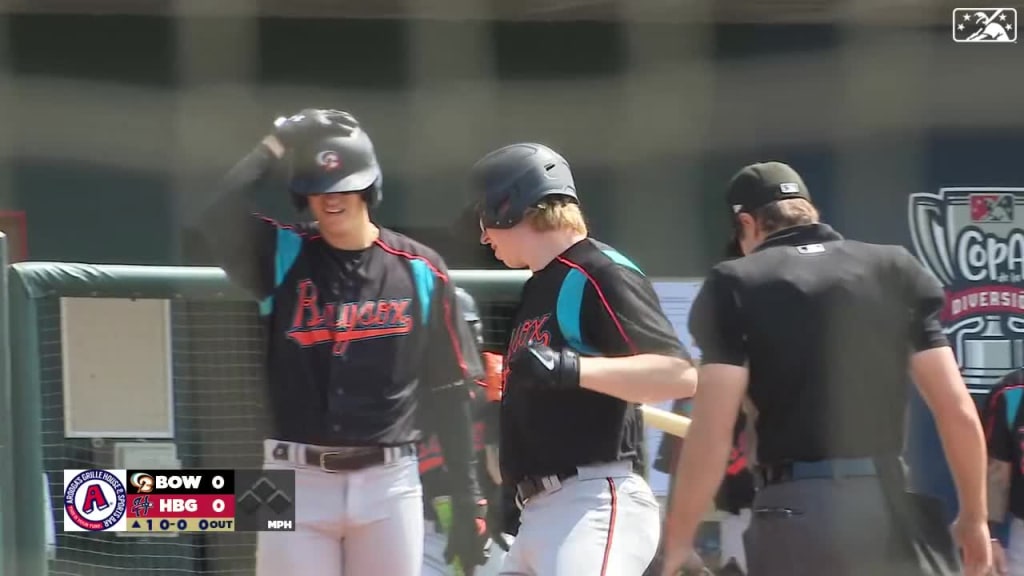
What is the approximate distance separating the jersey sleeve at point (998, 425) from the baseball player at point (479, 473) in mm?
957

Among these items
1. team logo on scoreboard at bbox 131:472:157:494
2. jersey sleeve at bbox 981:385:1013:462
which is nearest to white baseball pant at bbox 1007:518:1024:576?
jersey sleeve at bbox 981:385:1013:462

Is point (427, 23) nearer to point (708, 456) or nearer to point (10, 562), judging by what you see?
point (708, 456)

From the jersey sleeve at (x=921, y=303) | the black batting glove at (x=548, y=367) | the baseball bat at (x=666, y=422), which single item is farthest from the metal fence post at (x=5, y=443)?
the jersey sleeve at (x=921, y=303)

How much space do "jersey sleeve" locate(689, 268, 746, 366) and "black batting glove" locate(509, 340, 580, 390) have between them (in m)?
0.25

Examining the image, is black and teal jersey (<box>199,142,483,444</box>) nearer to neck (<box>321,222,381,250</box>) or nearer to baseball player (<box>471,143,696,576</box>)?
neck (<box>321,222,381,250</box>)

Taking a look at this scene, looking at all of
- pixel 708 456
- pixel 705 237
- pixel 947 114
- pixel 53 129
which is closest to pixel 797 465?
pixel 708 456

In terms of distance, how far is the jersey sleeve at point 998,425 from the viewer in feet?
9.03

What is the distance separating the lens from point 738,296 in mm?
2053

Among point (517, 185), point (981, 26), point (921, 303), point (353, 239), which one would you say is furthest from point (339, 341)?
point (981, 26)

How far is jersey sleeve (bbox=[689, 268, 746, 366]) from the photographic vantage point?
206 centimetres

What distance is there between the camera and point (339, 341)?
7.20 feet

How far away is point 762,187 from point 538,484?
1.77ft

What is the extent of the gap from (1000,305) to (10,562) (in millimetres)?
1814

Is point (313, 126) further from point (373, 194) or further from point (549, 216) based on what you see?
point (549, 216)
